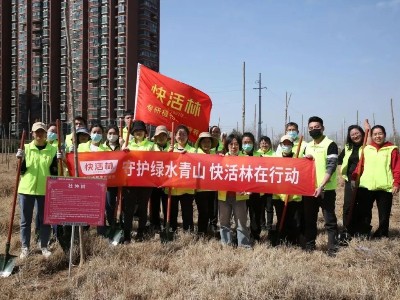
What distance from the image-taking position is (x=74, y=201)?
4.77 m

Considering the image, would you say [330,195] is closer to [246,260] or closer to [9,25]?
[246,260]

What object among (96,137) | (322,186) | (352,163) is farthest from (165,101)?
(352,163)

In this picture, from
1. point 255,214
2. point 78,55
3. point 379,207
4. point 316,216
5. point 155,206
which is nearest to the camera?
point 316,216

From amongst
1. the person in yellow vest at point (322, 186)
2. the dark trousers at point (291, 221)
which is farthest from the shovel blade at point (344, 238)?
the dark trousers at point (291, 221)

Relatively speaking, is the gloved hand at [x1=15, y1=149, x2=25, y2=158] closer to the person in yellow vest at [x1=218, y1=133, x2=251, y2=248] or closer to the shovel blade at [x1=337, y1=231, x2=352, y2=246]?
the person in yellow vest at [x1=218, y1=133, x2=251, y2=248]

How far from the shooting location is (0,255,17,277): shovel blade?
4.91 m

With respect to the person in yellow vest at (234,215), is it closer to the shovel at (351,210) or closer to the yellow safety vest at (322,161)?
the yellow safety vest at (322,161)

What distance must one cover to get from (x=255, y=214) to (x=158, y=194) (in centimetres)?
172

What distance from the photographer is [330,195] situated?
566 cm

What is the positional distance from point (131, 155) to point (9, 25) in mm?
63231

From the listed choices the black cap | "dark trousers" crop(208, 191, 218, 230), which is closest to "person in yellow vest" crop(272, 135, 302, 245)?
"dark trousers" crop(208, 191, 218, 230)

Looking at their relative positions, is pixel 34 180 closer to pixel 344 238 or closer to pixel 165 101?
pixel 165 101

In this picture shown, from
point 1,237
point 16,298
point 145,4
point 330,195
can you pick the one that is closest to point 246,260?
point 330,195

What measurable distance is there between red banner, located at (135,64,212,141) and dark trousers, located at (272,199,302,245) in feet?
7.21
